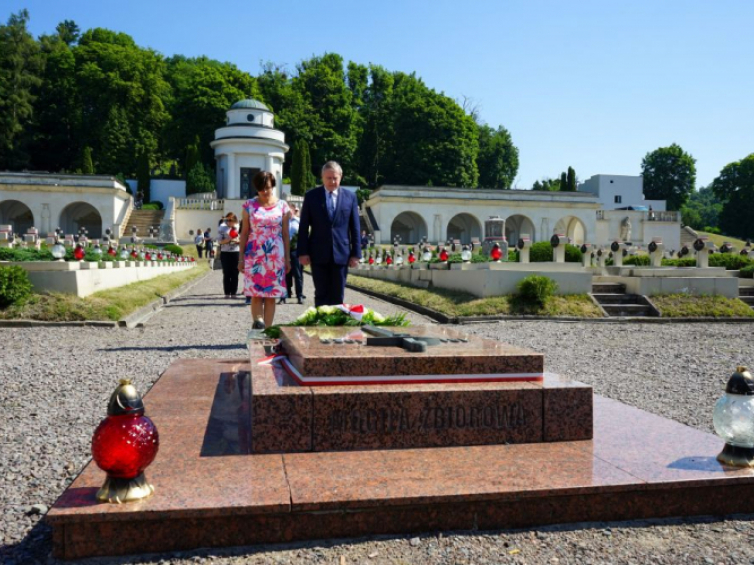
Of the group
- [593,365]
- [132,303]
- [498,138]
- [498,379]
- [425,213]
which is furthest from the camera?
[498,138]

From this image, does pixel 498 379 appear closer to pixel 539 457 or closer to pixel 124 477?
pixel 539 457

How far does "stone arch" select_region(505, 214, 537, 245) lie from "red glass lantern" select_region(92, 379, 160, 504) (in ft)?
179

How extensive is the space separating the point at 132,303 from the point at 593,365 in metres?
8.04

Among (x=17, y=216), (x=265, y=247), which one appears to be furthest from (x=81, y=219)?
(x=265, y=247)

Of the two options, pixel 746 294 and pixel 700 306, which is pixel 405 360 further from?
pixel 746 294

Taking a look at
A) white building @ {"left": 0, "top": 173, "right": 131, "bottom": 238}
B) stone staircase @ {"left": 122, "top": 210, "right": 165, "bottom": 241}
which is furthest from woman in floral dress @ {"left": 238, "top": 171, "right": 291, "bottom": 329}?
stone staircase @ {"left": 122, "top": 210, "right": 165, "bottom": 241}

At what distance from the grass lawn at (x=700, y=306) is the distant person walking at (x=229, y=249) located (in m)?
8.07

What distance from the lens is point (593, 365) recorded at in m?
7.27

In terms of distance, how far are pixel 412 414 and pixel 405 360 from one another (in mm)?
288

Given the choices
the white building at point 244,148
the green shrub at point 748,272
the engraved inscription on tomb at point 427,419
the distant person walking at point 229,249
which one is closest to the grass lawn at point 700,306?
the green shrub at point 748,272

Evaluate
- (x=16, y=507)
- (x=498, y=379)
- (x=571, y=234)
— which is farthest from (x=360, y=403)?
(x=571, y=234)

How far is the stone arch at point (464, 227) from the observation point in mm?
55031

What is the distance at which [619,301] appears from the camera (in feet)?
42.1

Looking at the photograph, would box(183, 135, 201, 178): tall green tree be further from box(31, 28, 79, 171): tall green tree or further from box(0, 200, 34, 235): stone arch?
box(0, 200, 34, 235): stone arch
